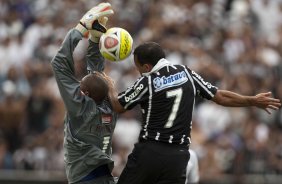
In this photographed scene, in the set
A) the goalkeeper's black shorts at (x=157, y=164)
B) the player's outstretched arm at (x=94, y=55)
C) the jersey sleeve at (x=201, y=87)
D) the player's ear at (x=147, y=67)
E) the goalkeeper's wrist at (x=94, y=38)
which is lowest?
the goalkeeper's black shorts at (x=157, y=164)

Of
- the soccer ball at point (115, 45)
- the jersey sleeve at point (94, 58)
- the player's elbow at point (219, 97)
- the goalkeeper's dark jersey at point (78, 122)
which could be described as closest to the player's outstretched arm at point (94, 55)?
the jersey sleeve at point (94, 58)

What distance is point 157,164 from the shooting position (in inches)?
338

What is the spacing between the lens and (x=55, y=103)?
1594 cm

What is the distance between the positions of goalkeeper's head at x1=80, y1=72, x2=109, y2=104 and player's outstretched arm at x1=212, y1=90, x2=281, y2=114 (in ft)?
3.81

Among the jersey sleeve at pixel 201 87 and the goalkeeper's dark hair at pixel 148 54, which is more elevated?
the goalkeeper's dark hair at pixel 148 54

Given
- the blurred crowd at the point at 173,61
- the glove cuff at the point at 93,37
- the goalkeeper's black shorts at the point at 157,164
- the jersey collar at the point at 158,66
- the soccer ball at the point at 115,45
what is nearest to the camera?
the goalkeeper's black shorts at the point at 157,164

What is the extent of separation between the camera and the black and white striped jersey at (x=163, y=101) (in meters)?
8.59

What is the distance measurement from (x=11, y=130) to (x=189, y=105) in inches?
306

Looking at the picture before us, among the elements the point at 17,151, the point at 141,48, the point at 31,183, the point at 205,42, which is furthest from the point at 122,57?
the point at 205,42

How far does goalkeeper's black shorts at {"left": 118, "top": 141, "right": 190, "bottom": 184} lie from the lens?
8578mm

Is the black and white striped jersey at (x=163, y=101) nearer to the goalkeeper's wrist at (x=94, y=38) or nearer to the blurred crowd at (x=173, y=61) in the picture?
the goalkeeper's wrist at (x=94, y=38)

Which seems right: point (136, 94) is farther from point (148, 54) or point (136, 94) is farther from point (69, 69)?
point (69, 69)

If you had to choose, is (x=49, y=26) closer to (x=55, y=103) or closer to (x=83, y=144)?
(x=55, y=103)

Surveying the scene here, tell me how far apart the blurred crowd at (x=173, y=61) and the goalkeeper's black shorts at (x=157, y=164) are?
5.69 meters
